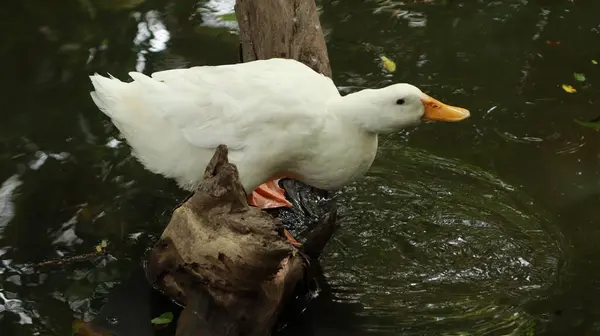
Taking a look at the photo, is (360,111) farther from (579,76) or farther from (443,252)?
(579,76)

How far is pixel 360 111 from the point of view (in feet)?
9.73

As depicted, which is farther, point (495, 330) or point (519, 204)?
point (519, 204)

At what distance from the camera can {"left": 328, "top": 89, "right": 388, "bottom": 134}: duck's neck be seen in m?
2.96

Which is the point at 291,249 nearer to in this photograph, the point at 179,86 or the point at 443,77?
the point at 179,86

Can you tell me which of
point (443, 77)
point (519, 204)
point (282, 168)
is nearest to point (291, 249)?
point (282, 168)

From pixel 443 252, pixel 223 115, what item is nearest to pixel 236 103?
pixel 223 115

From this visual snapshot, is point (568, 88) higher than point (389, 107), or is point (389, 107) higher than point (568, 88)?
point (389, 107)

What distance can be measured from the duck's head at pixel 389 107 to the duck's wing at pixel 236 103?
145mm

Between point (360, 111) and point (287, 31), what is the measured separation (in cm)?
91

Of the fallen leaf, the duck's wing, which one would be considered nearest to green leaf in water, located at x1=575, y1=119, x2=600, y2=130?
the duck's wing

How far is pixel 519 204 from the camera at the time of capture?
359cm

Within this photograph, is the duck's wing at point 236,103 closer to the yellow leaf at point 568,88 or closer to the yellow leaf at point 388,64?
the yellow leaf at point 388,64

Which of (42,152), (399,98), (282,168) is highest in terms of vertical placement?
(399,98)

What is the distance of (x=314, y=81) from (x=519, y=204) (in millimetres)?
1169
